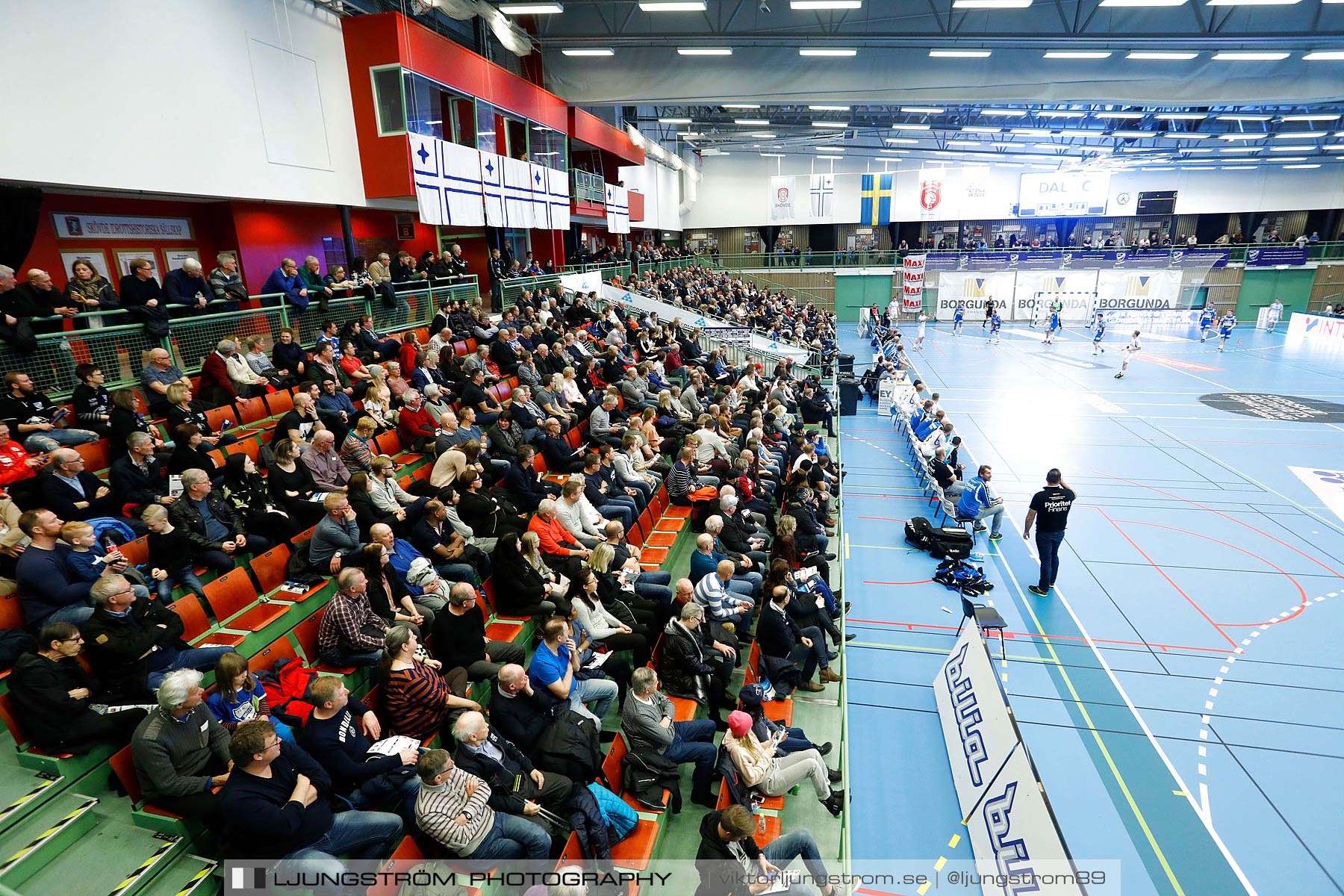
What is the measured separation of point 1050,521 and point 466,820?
8.99m

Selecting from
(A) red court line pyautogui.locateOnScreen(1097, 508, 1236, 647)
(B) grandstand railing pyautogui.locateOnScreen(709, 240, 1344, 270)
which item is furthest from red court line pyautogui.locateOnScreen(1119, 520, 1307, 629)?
(B) grandstand railing pyautogui.locateOnScreen(709, 240, 1344, 270)

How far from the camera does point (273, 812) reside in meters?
3.34

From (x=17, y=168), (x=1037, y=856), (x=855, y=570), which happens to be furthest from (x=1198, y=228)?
(x=17, y=168)

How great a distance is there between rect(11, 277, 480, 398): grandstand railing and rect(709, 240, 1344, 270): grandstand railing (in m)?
31.5

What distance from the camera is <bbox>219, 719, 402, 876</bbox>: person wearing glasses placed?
332 centimetres

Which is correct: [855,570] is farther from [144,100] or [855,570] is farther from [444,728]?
[144,100]

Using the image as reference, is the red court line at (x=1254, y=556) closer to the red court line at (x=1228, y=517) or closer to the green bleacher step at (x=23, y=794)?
the red court line at (x=1228, y=517)

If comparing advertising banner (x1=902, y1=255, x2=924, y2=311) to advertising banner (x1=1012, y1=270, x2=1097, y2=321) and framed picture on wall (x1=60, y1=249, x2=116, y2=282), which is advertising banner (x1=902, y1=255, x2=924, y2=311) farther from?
advertising banner (x1=1012, y1=270, x2=1097, y2=321)

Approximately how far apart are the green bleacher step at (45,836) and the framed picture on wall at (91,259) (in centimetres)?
868

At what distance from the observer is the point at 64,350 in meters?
6.80

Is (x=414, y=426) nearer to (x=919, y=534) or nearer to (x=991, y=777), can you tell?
(x=991, y=777)

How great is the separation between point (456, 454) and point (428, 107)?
1092 centimetres

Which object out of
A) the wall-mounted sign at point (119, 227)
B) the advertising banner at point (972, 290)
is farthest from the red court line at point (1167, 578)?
the advertising banner at point (972, 290)

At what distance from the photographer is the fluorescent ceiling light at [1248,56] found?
53.1ft
